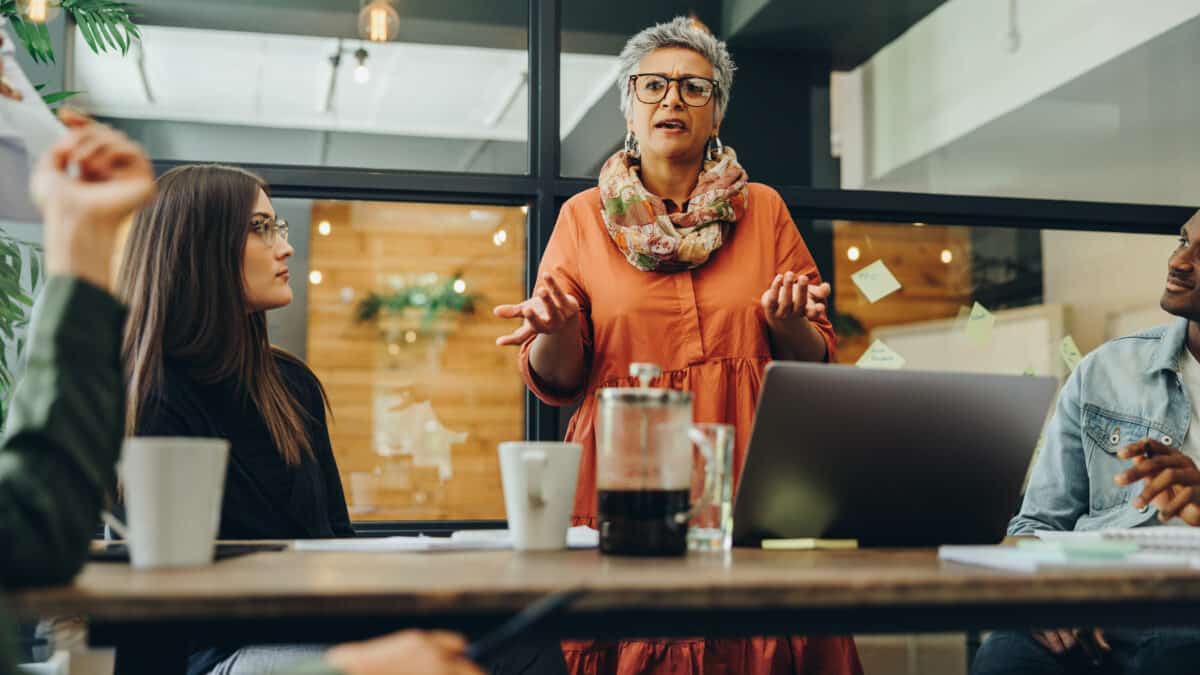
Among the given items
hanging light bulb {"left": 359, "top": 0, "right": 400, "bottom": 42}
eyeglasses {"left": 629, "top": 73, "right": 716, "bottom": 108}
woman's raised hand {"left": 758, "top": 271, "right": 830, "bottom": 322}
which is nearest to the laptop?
woman's raised hand {"left": 758, "top": 271, "right": 830, "bottom": 322}

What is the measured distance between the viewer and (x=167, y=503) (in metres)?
1.04

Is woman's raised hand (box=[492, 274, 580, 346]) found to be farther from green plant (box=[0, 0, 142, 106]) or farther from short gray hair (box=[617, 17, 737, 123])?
green plant (box=[0, 0, 142, 106])

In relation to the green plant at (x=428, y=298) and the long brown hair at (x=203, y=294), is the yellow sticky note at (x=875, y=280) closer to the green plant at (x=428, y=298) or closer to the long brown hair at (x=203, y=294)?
the green plant at (x=428, y=298)

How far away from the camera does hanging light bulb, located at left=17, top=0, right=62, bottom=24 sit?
2443 millimetres

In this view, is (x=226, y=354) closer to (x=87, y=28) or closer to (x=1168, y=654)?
(x=87, y=28)

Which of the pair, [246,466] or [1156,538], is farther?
[246,466]

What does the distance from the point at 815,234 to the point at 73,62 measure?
1801 millimetres

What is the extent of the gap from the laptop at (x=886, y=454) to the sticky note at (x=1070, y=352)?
6.67ft

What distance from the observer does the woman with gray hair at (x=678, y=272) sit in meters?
1.95

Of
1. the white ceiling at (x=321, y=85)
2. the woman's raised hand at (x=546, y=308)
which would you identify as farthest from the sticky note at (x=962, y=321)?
the woman's raised hand at (x=546, y=308)

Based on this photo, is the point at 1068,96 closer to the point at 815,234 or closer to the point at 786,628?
the point at 815,234

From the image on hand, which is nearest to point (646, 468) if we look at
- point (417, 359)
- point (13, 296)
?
point (13, 296)

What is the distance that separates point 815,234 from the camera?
9.66 ft

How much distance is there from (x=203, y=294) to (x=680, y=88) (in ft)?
2.94
